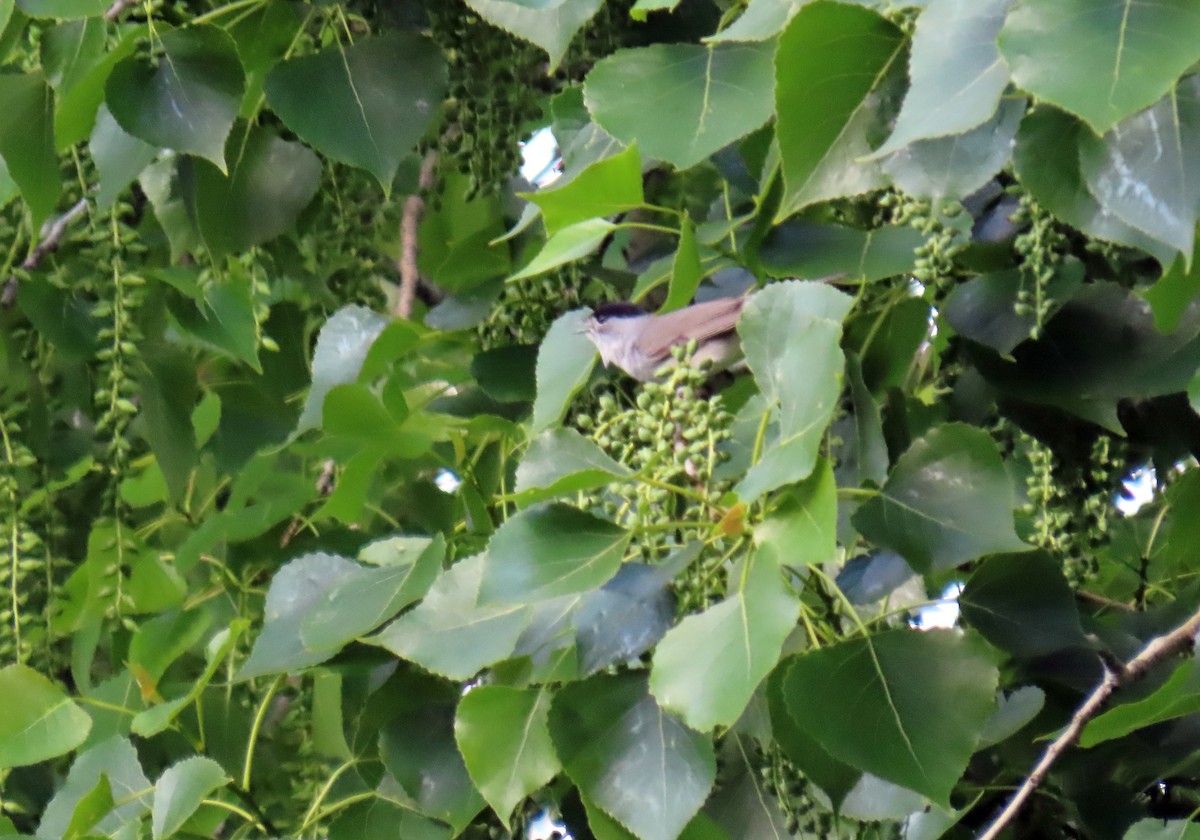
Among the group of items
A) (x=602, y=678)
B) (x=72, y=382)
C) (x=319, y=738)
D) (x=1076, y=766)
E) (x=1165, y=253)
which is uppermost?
(x=1165, y=253)

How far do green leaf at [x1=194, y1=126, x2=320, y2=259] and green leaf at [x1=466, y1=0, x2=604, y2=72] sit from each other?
261 mm

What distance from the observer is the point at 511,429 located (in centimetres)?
98

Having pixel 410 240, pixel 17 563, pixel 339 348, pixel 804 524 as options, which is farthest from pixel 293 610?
pixel 410 240

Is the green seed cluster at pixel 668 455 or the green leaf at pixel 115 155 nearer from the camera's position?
the green seed cluster at pixel 668 455

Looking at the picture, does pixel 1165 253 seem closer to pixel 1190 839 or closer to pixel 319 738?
pixel 1190 839

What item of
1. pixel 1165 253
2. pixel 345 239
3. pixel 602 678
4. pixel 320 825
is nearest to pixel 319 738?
pixel 320 825

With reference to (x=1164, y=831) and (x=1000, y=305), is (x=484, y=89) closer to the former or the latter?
(x=1000, y=305)

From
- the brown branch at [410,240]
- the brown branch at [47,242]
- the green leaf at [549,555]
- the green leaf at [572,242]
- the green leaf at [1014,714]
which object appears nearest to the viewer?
the green leaf at [549,555]

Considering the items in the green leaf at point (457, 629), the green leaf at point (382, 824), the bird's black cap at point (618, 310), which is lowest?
the green leaf at point (382, 824)

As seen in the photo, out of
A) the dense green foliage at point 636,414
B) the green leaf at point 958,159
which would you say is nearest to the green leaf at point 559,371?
the dense green foliage at point 636,414

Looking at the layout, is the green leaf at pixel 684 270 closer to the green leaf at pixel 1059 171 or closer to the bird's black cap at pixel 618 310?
the green leaf at pixel 1059 171

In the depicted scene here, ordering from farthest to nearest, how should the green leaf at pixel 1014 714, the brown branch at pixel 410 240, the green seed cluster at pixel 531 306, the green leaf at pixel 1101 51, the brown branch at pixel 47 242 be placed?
the brown branch at pixel 410 240 < the brown branch at pixel 47 242 < the green seed cluster at pixel 531 306 < the green leaf at pixel 1014 714 < the green leaf at pixel 1101 51

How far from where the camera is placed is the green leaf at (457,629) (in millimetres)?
776

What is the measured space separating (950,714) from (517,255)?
63cm
